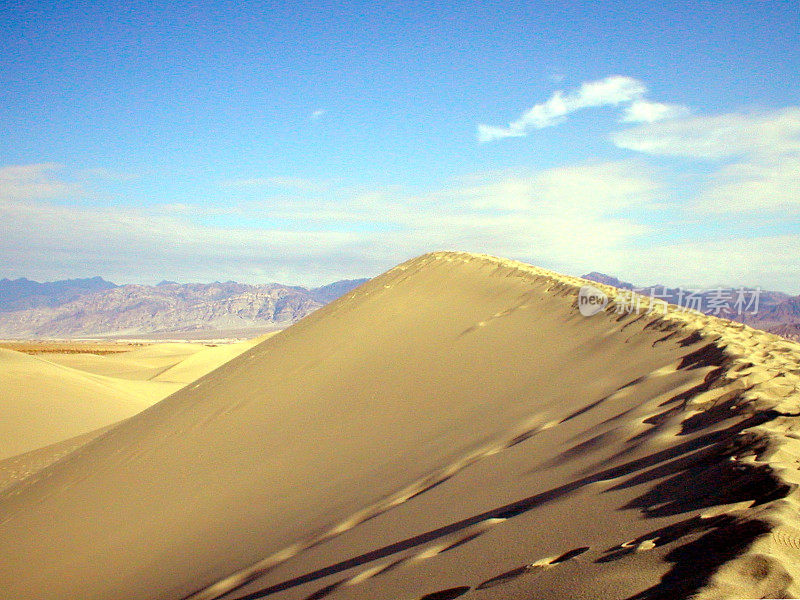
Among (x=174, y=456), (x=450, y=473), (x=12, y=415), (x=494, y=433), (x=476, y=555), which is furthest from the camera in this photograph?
(x=12, y=415)

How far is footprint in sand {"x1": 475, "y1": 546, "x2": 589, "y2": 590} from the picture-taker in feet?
6.98

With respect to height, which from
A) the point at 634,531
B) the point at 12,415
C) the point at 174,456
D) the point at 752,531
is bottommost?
the point at 12,415

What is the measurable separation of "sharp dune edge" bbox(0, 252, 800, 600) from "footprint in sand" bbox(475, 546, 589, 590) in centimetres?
1

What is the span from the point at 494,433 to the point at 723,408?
5.54 feet

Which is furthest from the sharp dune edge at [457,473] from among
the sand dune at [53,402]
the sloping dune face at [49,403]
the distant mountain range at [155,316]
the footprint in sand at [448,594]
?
the distant mountain range at [155,316]

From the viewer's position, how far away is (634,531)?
7.10ft

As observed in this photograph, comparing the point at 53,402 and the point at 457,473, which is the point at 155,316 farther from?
the point at 457,473

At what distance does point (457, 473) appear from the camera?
3816mm

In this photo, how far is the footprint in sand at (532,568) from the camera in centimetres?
213

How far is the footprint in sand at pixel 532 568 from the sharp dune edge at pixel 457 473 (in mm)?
14

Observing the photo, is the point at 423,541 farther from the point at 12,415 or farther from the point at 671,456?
the point at 12,415

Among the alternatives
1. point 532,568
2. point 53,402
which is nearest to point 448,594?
point 532,568

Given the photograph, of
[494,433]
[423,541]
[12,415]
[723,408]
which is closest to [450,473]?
[494,433]

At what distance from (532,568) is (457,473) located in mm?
1677
